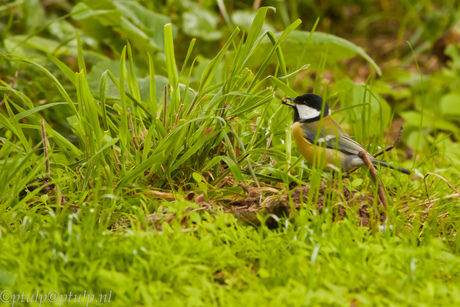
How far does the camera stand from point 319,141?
2.87 metres

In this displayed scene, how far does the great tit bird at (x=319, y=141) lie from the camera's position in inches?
109

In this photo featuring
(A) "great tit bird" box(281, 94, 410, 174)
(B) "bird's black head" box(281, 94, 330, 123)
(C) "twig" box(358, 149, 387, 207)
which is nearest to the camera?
(C) "twig" box(358, 149, 387, 207)

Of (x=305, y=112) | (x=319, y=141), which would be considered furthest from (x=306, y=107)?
(x=319, y=141)

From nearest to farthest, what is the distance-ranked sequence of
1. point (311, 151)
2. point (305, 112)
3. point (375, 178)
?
point (375, 178) → point (311, 151) → point (305, 112)

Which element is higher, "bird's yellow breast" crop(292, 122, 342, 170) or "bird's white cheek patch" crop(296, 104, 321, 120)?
"bird's white cheek patch" crop(296, 104, 321, 120)

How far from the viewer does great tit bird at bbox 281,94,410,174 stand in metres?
2.76

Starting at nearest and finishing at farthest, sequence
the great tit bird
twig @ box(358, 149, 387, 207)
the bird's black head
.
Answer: twig @ box(358, 149, 387, 207), the great tit bird, the bird's black head

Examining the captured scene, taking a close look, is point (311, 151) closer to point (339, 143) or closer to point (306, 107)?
point (339, 143)

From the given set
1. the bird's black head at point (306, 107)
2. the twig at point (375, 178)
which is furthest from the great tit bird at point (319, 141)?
the twig at point (375, 178)

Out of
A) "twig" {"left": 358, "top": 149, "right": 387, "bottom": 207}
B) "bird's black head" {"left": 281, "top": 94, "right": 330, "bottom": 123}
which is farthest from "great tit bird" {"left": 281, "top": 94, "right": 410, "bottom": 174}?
"twig" {"left": 358, "top": 149, "right": 387, "bottom": 207}

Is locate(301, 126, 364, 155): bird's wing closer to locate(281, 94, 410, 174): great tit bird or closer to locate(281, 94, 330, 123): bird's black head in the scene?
locate(281, 94, 410, 174): great tit bird

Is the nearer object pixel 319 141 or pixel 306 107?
pixel 319 141

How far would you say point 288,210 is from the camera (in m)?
2.45

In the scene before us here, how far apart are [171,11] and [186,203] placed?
13.1ft
